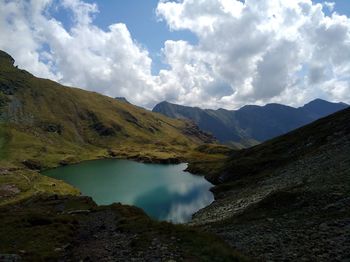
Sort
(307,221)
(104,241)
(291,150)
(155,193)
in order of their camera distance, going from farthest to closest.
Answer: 1. (155,193)
2. (291,150)
3. (104,241)
4. (307,221)

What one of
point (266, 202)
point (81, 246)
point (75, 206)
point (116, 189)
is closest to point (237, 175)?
point (116, 189)

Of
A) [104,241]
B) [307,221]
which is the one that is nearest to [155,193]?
[104,241]

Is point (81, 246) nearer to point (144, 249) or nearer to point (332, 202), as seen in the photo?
point (144, 249)

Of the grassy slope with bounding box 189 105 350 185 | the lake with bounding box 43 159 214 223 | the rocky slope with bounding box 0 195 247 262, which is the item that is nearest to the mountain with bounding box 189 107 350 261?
the rocky slope with bounding box 0 195 247 262

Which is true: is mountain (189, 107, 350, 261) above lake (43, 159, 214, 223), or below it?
below

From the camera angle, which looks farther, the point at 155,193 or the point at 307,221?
the point at 155,193

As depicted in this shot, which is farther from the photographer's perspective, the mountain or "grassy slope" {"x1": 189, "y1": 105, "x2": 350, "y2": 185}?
"grassy slope" {"x1": 189, "y1": 105, "x2": 350, "y2": 185}

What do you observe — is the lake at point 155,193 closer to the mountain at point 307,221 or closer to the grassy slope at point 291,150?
the grassy slope at point 291,150

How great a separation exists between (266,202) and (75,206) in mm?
43239

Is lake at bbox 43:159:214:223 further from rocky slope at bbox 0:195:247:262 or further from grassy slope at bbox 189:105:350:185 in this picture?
rocky slope at bbox 0:195:247:262

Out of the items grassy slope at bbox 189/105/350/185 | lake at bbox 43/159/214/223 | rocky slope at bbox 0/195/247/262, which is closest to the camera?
rocky slope at bbox 0/195/247/262

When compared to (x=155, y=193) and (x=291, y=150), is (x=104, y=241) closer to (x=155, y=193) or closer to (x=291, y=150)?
(x=291, y=150)

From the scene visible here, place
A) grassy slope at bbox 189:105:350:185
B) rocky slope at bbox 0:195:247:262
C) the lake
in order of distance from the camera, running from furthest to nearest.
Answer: the lake < grassy slope at bbox 189:105:350:185 < rocky slope at bbox 0:195:247:262

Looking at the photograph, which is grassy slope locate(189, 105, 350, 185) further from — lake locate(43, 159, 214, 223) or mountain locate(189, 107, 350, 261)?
mountain locate(189, 107, 350, 261)
